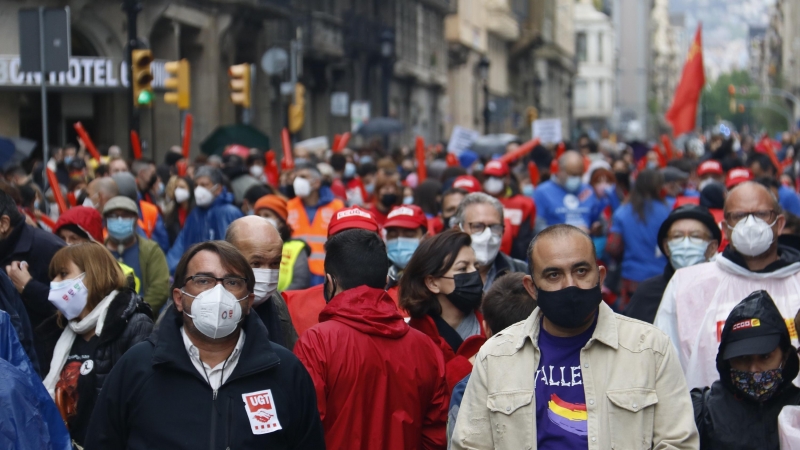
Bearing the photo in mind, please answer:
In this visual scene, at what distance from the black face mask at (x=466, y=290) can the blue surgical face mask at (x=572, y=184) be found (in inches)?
256

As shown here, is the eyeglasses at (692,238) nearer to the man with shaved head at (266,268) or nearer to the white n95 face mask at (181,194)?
the man with shaved head at (266,268)

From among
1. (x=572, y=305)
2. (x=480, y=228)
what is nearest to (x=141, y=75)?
(x=480, y=228)

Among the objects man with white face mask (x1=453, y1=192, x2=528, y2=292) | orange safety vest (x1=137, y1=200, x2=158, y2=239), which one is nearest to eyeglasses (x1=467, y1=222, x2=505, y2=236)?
man with white face mask (x1=453, y1=192, x2=528, y2=292)

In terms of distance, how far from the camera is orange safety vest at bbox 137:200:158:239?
10.5 m

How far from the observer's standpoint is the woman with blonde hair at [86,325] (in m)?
5.46

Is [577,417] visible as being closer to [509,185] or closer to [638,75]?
[509,185]

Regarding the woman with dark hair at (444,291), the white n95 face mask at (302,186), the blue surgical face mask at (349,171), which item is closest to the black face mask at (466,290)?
the woman with dark hair at (444,291)

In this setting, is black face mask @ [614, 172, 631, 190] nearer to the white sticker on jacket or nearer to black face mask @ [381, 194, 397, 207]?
black face mask @ [381, 194, 397, 207]

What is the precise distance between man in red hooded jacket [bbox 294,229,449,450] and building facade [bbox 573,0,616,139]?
11212 centimetres

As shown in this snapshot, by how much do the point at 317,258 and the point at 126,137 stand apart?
18033 mm

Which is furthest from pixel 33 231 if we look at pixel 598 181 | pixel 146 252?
pixel 598 181

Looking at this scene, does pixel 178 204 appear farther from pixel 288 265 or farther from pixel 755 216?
pixel 755 216

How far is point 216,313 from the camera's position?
14.1 ft

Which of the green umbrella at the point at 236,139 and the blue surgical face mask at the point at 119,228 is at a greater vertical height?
the green umbrella at the point at 236,139
